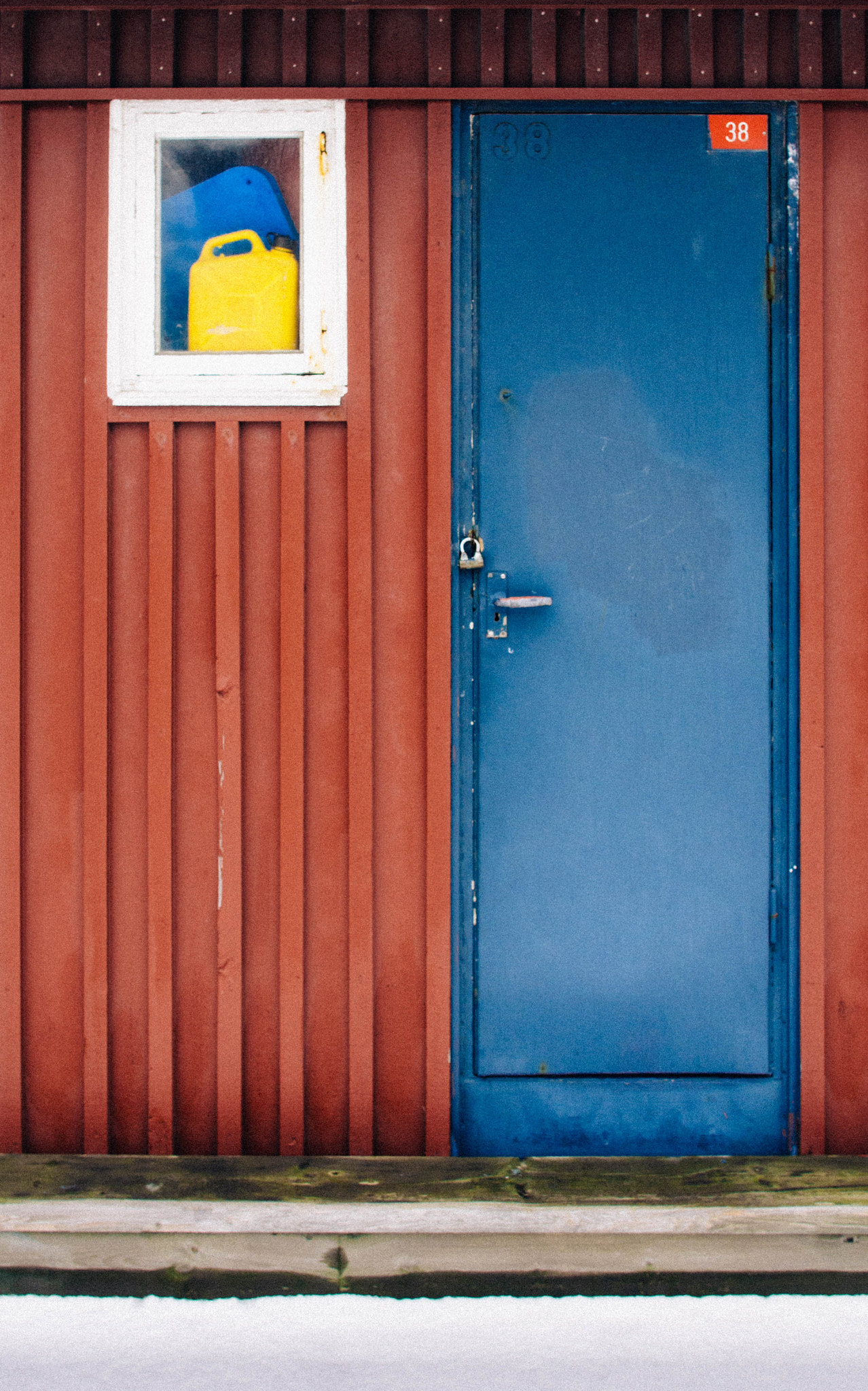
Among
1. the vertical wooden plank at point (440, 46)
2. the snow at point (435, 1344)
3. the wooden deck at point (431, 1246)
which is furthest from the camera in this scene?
the vertical wooden plank at point (440, 46)

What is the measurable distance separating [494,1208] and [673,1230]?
403mm

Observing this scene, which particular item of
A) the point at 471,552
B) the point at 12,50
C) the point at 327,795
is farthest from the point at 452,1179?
the point at 12,50

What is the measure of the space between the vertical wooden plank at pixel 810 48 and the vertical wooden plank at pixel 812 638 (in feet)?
0.21

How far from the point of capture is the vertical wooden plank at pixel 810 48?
96.6 inches

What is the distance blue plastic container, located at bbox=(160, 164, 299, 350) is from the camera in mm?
2500

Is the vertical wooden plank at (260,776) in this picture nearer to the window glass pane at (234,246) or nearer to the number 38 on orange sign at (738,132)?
the window glass pane at (234,246)

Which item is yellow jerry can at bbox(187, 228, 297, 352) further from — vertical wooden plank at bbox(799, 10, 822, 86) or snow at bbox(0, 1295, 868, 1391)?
snow at bbox(0, 1295, 868, 1391)

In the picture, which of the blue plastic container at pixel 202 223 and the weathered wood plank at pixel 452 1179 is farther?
the blue plastic container at pixel 202 223

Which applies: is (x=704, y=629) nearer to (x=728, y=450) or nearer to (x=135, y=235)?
(x=728, y=450)

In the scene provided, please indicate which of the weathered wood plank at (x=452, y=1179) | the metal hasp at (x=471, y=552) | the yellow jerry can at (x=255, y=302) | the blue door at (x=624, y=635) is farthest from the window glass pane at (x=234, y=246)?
the weathered wood plank at (x=452, y=1179)

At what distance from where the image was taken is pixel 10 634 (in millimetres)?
2471

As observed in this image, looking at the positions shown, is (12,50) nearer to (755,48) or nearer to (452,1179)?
(755,48)

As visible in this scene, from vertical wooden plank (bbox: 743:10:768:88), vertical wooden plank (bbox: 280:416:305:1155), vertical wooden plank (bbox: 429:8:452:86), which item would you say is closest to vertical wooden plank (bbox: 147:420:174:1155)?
vertical wooden plank (bbox: 280:416:305:1155)

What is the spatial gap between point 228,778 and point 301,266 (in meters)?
1.40
